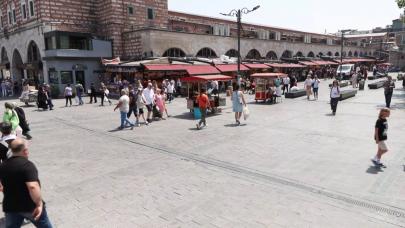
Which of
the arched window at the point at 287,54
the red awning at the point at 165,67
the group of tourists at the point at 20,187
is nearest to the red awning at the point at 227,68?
the red awning at the point at 165,67

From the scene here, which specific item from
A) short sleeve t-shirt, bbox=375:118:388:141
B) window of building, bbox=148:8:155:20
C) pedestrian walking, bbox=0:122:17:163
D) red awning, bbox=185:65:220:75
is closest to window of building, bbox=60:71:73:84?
red awning, bbox=185:65:220:75

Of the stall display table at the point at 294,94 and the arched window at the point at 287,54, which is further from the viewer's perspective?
the arched window at the point at 287,54

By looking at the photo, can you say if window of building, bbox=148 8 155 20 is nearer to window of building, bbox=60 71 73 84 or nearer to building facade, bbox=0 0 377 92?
building facade, bbox=0 0 377 92

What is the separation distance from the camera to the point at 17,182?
11.3ft

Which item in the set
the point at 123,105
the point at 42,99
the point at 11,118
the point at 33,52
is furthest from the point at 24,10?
the point at 11,118

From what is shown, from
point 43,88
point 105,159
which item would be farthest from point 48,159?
point 43,88

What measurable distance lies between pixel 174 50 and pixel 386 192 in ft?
84.9

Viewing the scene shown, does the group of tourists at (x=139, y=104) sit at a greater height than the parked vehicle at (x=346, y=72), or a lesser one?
lesser

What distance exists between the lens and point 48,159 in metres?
8.52

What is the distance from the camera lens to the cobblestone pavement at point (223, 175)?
510cm

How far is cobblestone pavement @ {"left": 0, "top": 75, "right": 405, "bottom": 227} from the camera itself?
5102 mm

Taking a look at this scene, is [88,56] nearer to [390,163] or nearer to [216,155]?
[216,155]

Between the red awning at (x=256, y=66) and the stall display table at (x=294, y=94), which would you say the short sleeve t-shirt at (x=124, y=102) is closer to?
the stall display table at (x=294, y=94)

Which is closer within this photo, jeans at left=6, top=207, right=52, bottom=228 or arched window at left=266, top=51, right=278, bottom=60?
jeans at left=6, top=207, right=52, bottom=228
